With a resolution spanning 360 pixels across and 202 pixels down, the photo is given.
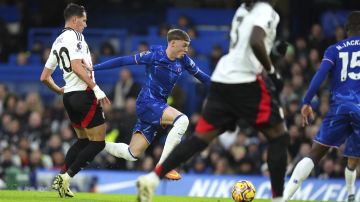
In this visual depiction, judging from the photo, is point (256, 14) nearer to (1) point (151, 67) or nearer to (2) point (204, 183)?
(1) point (151, 67)

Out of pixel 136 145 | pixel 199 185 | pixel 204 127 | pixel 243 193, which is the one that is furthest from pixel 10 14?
pixel 204 127

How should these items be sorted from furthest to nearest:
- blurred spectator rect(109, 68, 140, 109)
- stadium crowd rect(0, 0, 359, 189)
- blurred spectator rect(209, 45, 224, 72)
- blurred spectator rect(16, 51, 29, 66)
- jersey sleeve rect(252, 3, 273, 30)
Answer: blurred spectator rect(16, 51, 29, 66), blurred spectator rect(209, 45, 224, 72), blurred spectator rect(109, 68, 140, 109), stadium crowd rect(0, 0, 359, 189), jersey sleeve rect(252, 3, 273, 30)

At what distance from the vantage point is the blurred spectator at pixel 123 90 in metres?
21.2

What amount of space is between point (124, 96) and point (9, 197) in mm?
8878

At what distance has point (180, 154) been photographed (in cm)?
991

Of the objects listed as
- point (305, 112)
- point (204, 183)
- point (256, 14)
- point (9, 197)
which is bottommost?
point (204, 183)

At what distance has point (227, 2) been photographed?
26.7 meters

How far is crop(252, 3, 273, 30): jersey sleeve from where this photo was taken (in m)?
9.78

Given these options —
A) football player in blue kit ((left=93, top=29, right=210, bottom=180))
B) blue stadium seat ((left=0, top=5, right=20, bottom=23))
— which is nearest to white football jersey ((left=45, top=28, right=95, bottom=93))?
football player in blue kit ((left=93, top=29, right=210, bottom=180))

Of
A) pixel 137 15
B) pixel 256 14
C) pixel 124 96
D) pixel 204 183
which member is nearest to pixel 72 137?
pixel 124 96

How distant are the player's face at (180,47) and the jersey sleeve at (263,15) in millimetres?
3258

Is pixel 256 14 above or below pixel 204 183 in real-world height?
above

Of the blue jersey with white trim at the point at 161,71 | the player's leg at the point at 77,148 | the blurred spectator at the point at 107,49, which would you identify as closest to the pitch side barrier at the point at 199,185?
the blurred spectator at the point at 107,49

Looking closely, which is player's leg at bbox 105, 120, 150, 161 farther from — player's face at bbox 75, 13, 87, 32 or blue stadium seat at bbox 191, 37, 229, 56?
blue stadium seat at bbox 191, 37, 229, 56
